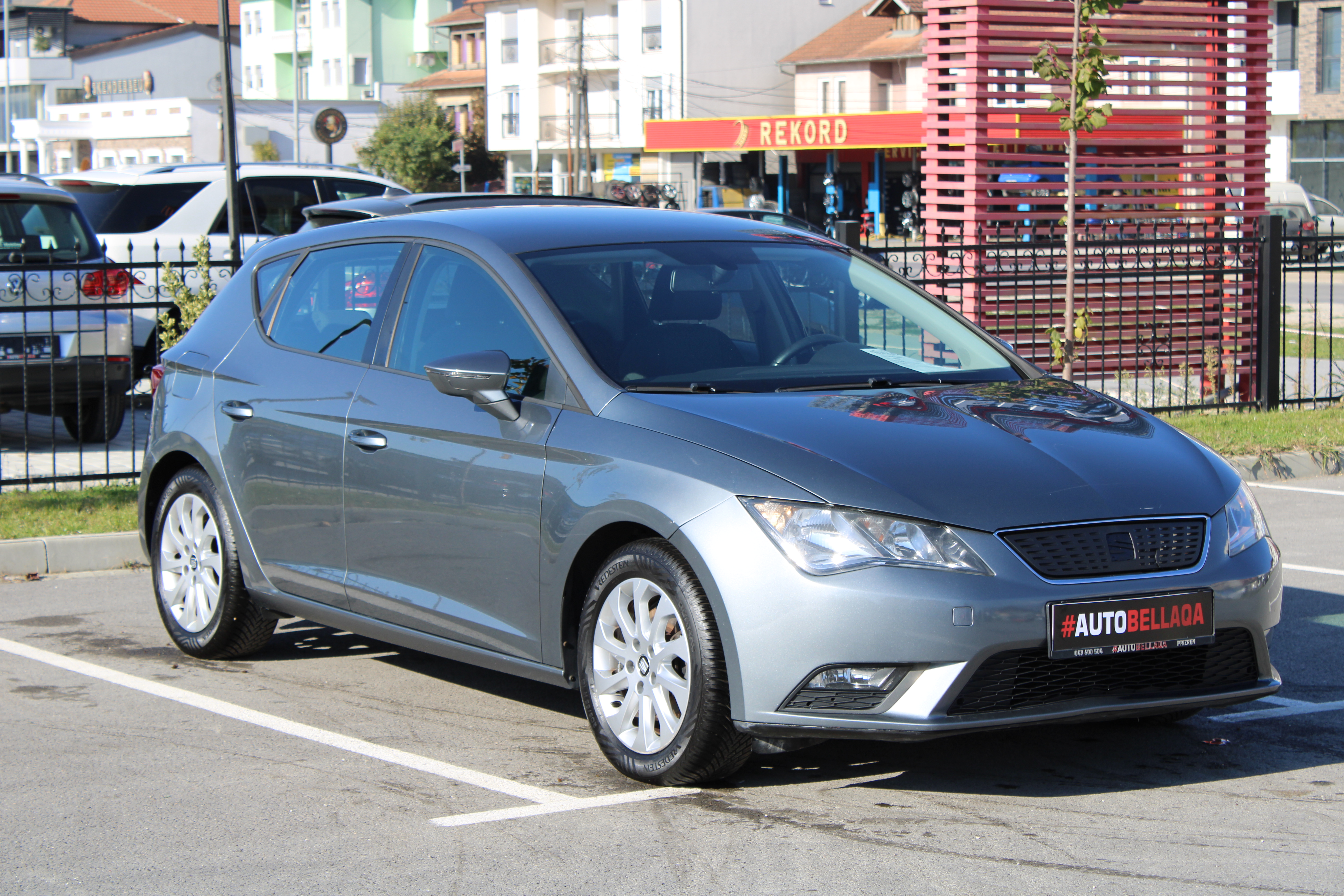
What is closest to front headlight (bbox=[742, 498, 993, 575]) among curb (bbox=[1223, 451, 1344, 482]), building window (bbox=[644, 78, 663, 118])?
curb (bbox=[1223, 451, 1344, 482])

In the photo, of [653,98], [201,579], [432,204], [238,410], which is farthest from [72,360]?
[653,98]

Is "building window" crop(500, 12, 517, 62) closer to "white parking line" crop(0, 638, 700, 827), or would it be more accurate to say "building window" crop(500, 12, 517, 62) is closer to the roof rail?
the roof rail

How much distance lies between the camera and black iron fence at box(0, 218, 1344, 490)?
11.0m

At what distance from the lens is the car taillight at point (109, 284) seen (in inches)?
463

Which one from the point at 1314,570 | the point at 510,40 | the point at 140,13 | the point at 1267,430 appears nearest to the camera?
the point at 1314,570

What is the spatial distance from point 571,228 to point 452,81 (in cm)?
8339

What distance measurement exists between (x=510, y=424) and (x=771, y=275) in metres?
1.15

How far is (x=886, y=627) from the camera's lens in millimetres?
4152

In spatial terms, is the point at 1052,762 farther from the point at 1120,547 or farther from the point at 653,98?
the point at 653,98

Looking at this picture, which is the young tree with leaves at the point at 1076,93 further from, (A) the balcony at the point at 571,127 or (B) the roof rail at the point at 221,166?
(A) the balcony at the point at 571,127

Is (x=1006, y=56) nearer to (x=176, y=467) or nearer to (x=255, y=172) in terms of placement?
(x=255, y=172)

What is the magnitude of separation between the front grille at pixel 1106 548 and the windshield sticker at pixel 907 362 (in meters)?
1.20

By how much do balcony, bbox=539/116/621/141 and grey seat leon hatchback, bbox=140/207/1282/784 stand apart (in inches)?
2456

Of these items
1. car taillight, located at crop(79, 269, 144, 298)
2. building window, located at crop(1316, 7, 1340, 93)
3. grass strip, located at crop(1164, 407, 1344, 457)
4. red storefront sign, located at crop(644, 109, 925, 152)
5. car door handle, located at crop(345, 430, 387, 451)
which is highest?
building window, located at crop(1316, 7, 1340, 93)
